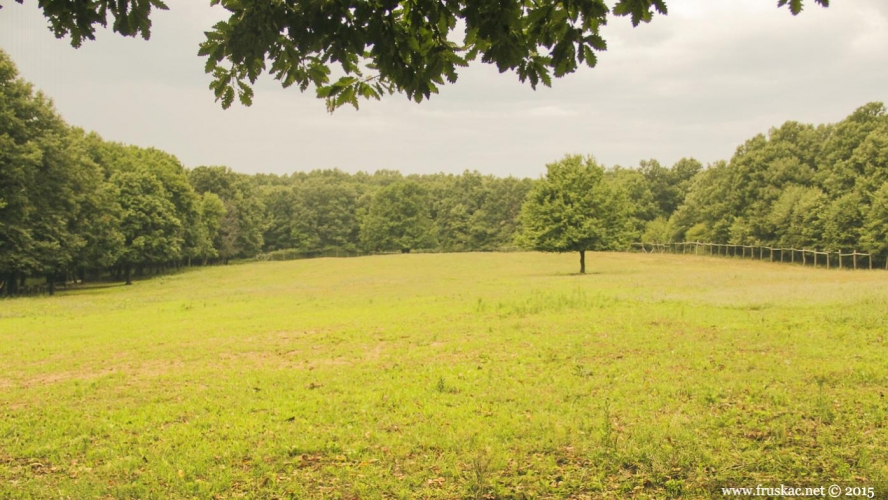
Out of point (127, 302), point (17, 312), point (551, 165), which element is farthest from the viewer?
point (551, 165)

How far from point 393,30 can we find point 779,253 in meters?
72.4

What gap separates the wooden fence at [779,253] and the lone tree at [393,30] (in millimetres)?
57050

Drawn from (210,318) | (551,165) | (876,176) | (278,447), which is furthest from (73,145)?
(876,176)

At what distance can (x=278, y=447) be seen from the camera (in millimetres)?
7297

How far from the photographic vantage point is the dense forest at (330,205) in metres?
36.3

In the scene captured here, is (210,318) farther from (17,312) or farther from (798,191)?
(798,191)

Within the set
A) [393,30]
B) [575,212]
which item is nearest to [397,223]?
[575,212]

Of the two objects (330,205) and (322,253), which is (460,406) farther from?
(330,205)

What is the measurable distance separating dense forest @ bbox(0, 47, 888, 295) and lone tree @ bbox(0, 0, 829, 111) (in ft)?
114

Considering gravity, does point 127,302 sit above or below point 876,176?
below

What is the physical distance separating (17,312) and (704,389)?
2865 cm

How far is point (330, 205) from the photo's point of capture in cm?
11144

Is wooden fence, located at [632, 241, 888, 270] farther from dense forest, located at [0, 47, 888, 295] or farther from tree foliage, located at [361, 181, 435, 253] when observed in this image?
tree foliage, located at [361, 181, 435, 253]

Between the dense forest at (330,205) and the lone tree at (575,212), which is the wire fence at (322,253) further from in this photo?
the lone tree at (575,212)
